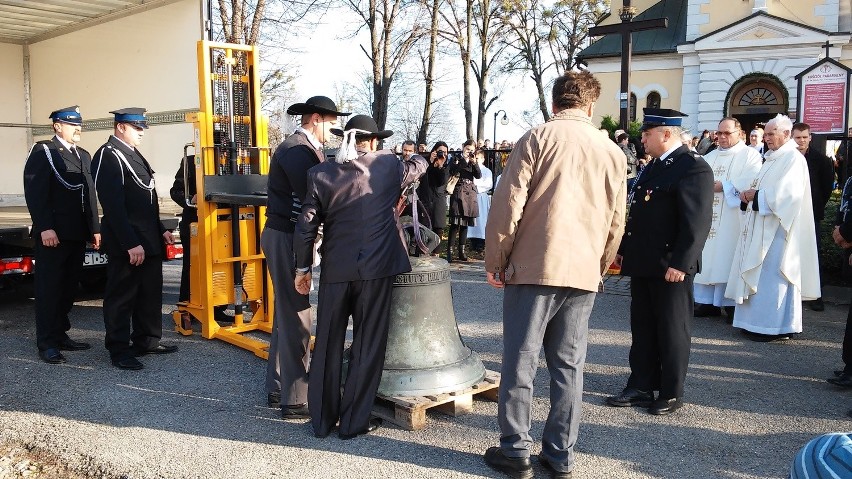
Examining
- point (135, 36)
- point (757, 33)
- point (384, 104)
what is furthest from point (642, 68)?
point (135, 36)

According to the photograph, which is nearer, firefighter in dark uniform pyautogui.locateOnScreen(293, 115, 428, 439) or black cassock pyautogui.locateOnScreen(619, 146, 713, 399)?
firefighter in dark uniform pyautogui.locateOnScreen(293, 115, 428, 439)

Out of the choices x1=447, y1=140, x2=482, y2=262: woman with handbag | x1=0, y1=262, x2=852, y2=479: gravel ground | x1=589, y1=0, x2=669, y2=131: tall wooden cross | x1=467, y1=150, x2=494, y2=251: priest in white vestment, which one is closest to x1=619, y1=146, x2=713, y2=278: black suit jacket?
x1=0, y1=262, x2=852, y2=479: gravel ground

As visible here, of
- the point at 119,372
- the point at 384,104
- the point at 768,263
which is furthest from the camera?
Result: the point at 384,104

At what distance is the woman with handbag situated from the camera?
11188mm

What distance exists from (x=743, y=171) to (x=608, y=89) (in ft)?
79.1

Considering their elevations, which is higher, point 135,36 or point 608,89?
point 608,89

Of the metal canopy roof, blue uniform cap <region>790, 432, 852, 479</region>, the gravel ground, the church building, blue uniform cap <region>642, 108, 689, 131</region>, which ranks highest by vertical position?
the church building

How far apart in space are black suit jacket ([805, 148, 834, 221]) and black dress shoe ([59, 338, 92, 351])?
7.37 meters

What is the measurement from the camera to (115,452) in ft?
13.2

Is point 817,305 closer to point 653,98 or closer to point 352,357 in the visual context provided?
point 352,357

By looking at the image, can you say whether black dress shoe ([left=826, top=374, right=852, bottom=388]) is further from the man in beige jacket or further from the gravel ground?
the man in beige jacket

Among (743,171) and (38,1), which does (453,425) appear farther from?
(38,1)

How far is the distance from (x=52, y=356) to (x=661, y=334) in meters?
4.57

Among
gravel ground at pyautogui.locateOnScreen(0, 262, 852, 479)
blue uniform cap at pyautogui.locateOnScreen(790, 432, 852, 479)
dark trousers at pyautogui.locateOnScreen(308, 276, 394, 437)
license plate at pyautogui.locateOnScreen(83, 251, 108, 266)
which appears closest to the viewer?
blue uniform cap at pyautogui.locateOnScreen(790, 432, 852, 479)
